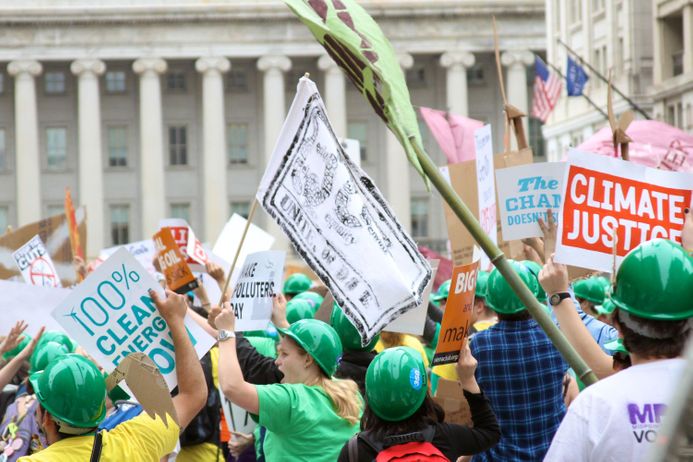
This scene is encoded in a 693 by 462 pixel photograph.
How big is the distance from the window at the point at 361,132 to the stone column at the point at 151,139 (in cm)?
926

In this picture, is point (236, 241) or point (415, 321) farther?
point (236, 241)

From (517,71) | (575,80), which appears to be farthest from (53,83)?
(575,80)

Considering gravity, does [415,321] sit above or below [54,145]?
below

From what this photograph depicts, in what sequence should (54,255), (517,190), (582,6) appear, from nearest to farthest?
1. (517,190)
2. (54,255)
3. (582,6)

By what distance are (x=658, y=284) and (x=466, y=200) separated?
20.5ft

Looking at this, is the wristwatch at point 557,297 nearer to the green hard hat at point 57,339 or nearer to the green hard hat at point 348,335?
the green hard hat at point 348,335

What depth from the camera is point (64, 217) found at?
13945mm

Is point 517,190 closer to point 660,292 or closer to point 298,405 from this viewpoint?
point 298,405

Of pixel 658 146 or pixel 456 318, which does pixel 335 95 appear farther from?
pixel 456 318

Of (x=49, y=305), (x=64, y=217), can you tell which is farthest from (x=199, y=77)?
(x=49, y=305)

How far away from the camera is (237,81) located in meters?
64.9

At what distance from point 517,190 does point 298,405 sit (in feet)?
7.59

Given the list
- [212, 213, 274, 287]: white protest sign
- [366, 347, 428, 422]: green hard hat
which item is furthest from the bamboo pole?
[212, 213, 274, 287]: white protest sign

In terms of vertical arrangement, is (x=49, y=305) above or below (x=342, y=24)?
below
